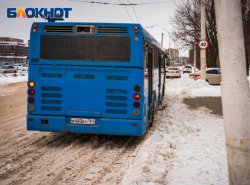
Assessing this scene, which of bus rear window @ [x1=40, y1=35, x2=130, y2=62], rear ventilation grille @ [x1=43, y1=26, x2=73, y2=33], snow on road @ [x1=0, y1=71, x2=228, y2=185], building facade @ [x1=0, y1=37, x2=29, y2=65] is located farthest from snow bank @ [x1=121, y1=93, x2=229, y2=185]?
building facade @ [x1=0, y1=37, x2=29, y2=65]

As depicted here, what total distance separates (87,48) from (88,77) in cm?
62

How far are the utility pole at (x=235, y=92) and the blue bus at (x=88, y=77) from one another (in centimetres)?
276

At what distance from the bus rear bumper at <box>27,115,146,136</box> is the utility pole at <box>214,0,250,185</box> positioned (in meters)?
2.85

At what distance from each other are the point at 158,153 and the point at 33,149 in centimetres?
262

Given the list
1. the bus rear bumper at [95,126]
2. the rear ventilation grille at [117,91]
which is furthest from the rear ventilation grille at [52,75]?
the rear ventilation grille at [117,91]

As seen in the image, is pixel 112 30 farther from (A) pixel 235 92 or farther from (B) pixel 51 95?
(A) pixel 235 92

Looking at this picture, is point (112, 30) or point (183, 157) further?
point (112, 30)

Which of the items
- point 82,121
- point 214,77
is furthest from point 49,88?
point 214,77

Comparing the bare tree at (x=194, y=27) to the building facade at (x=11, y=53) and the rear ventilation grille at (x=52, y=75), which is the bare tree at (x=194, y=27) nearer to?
the rear ventilation grille at (x=52, y=75)

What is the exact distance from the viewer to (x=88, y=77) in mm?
5555

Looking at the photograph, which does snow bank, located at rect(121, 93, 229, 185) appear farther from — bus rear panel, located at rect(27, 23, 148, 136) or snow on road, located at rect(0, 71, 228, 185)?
A: bus rear panel, located at rect(27, 23, 148, 136)

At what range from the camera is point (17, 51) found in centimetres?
11406

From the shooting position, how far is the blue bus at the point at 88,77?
18.0ft

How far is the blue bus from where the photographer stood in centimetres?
550
